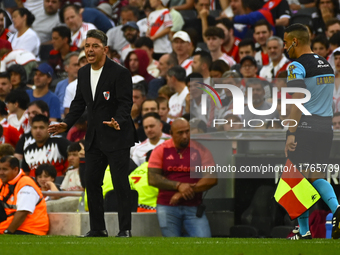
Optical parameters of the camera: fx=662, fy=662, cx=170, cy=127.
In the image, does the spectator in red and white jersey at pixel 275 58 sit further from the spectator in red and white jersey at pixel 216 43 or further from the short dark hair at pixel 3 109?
the short dark hair at pixel 3 109

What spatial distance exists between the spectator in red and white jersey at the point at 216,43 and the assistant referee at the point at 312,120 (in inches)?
241

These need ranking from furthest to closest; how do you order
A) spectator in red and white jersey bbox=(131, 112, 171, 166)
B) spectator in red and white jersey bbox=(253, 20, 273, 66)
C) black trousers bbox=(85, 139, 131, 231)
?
spectator in red and white jersey bbox=(253, 20, 273, 66) → spectator in red and white jersey bbox=(131, 112, 171, 166) → black trousers bbox=(85, 139, 131, 231)

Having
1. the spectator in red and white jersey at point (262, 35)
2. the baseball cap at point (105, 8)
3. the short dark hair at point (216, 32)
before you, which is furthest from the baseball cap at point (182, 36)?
the baseball cap at point (105, 8)

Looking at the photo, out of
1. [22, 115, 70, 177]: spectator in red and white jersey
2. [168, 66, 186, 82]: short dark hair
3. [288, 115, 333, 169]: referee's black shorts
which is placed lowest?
[22, 115, 70, 177]: spectator in red and white jersey

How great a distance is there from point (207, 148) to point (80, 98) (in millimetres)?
2590

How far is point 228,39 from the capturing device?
13406 mm

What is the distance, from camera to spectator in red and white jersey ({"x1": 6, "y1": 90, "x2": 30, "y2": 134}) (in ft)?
40.1

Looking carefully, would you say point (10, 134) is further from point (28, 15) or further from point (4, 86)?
point (28, 15)

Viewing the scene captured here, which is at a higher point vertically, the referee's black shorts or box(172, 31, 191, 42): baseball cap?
box(172, 31, 191, 42): baseball cap

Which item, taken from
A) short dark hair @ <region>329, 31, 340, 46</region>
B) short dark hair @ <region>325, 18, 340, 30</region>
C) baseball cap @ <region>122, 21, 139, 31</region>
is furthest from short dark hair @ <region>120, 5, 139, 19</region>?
short dark hair @ <region>329, 31, 340, 46</region>

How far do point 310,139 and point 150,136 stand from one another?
165 inches

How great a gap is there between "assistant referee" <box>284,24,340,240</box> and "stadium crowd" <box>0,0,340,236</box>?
2.49 meters

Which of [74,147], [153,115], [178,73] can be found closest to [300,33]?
[153,115]

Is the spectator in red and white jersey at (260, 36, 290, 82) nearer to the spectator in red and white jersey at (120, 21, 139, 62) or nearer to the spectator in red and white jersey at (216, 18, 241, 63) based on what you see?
the spectator in red and white jersey at (216, 18, 241, 63)
